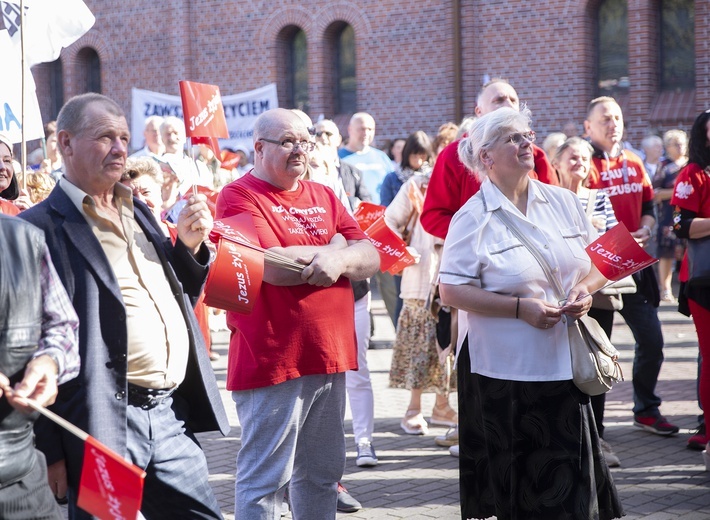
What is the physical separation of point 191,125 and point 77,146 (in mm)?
892

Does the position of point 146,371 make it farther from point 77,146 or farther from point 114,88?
point 114,88

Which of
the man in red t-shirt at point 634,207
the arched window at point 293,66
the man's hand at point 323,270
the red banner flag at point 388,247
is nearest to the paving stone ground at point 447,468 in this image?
the man in red t-shirt at point 634,207

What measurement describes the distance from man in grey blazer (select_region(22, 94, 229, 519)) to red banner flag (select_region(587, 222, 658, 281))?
1667mm

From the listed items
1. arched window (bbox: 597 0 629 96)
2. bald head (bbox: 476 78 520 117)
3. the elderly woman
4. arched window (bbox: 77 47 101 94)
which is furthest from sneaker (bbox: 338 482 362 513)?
arched window (bbox: 77 47 101 94)

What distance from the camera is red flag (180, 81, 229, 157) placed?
4.14m

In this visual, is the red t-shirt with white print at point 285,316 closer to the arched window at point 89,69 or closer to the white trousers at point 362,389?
the white trousers at point 362,389

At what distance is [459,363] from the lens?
177 inches

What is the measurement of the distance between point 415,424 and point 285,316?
10.7ft

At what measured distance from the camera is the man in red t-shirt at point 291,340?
3984mm

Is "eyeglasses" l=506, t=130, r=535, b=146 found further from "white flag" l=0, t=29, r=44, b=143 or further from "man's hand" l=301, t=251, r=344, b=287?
"white flag" l=0, t=29, r=44, b=143

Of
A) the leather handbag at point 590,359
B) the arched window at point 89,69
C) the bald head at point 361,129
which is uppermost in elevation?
the arched window at point 89,69

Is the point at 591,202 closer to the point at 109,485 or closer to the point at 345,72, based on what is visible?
the point at 109,485

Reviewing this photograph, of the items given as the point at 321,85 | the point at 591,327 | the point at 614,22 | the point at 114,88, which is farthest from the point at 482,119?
the point at 114,88

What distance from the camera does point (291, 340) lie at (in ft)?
13.1
